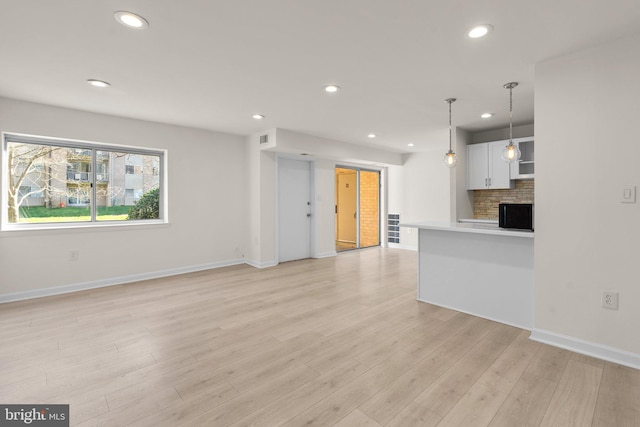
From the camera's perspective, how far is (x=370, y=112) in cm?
435

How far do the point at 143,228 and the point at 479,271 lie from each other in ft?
15.8

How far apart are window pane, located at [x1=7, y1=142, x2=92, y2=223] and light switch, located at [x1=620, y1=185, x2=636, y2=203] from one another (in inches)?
242

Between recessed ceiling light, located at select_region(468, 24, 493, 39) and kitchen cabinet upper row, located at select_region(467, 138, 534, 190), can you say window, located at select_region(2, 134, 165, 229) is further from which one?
kitchen cabinet upper row, located at select_region(467, 138, 534, 190)

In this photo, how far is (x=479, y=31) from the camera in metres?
2.26

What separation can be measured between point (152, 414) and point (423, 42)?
3180mm

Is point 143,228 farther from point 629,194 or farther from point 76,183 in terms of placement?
point 629,194

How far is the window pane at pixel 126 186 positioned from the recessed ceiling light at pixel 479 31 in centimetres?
484

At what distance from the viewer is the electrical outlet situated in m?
2.41

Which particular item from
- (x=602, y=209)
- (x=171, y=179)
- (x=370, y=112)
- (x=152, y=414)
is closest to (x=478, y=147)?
(x=370, y=112)

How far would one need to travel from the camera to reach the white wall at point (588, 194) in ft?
7.67

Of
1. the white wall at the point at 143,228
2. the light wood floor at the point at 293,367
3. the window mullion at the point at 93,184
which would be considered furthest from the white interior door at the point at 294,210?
the window mullion at the point at 93,184

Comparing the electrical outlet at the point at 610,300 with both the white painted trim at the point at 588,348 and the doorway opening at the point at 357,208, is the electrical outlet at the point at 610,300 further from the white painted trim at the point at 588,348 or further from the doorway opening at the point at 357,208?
the doorway opening at the point at 357,208

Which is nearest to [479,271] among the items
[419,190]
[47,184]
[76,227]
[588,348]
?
[588,348]

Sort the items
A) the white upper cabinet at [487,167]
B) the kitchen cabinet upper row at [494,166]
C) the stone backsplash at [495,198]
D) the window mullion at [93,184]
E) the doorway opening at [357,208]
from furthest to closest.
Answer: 1. the doorway opening at [357,208]
2. the stone backsplash at [495,198]
3. the white upper cabinet at [487,167]
4. the kitchen cabinet upper row at [494,166]
5. the window mullion at [93,184]
